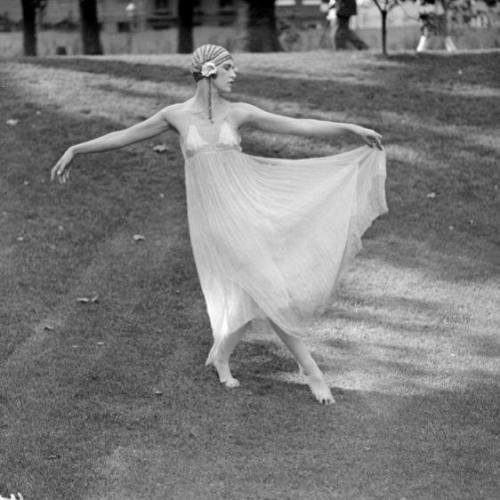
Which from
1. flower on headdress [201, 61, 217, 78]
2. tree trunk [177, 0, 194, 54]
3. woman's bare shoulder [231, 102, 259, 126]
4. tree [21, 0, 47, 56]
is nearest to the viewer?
flower on headdress [201, 61, 217, 78]

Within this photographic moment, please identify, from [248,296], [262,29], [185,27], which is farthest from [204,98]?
[185,27]

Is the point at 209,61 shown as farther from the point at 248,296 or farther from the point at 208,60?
the point at 248,296

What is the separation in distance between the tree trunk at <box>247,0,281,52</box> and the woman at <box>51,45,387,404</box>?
1264 cm

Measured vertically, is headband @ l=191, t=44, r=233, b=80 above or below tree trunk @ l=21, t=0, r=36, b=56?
above

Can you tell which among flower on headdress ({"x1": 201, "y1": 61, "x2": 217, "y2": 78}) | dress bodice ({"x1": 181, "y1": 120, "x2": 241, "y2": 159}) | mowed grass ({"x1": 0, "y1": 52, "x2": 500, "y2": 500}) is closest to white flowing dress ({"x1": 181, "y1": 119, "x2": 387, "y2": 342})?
dress bodice ({"x1": 181, "y1": 120, "x2": 241, "y2": 159})

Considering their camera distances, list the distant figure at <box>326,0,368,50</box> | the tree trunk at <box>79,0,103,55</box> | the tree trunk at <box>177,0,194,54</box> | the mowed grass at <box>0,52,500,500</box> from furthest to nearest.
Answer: the tree trunk at <box>177,0,194,54</box> → the tree trunk at <box>79,0,103,55</box> → the distant figure at <box>326,0,368,50</box> → the mowed grass at <box>0,52,500,500</box>

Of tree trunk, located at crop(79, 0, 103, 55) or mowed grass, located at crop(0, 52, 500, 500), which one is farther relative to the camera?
tree trunk, located at crop(79, 0, 103, 55)

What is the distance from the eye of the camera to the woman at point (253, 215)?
7402 millimetres

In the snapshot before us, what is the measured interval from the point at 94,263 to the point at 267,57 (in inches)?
284

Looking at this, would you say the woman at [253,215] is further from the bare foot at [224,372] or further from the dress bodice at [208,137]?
the bare foot at [224,372]

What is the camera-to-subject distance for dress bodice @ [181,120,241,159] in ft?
24.3

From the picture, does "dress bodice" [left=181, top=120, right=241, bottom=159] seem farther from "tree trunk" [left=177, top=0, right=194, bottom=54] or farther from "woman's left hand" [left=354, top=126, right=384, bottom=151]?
"tree trunk" [left=177, top=0, right=194, bottom=54]

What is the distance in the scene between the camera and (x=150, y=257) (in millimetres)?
11172

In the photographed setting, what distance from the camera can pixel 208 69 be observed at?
733 centimetres
